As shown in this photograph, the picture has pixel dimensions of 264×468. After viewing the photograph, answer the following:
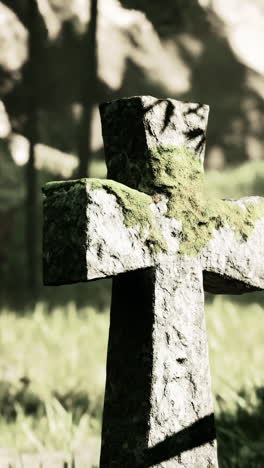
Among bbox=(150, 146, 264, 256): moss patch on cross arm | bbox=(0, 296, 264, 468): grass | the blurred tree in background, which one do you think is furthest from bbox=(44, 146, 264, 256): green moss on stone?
the blurred tree in background

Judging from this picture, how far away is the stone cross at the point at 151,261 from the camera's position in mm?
2066

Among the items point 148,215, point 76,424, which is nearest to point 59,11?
point 76,424

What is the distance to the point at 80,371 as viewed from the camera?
5.03 meters

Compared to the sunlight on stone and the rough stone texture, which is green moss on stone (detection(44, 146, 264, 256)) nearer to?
the rough stone texture

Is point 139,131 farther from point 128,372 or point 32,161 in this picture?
point 32,161

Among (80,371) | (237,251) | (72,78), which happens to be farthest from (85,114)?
(237,251)

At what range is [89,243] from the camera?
1982 millimetres

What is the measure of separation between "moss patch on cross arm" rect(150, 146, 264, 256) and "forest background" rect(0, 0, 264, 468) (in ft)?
10.4

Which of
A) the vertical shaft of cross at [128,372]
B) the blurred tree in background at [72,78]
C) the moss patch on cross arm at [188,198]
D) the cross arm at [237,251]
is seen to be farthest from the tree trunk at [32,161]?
the vertical shaft of cross at [128,372]

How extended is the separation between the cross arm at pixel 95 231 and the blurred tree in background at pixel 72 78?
5087 millimetres

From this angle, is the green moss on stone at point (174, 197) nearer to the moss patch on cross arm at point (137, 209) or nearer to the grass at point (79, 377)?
the moss patch on cross arm at point (137, 209)

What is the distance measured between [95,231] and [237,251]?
2.11ft

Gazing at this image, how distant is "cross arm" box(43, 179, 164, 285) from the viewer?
1995mm

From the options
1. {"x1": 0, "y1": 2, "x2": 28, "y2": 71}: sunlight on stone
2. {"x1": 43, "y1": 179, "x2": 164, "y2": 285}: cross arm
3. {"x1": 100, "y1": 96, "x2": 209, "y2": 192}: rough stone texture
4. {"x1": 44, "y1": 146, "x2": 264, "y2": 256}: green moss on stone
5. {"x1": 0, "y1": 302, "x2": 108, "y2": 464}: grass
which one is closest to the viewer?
{"x1": 43, "y1": 179, "x2": 164, "y2": 285}: cross arm
